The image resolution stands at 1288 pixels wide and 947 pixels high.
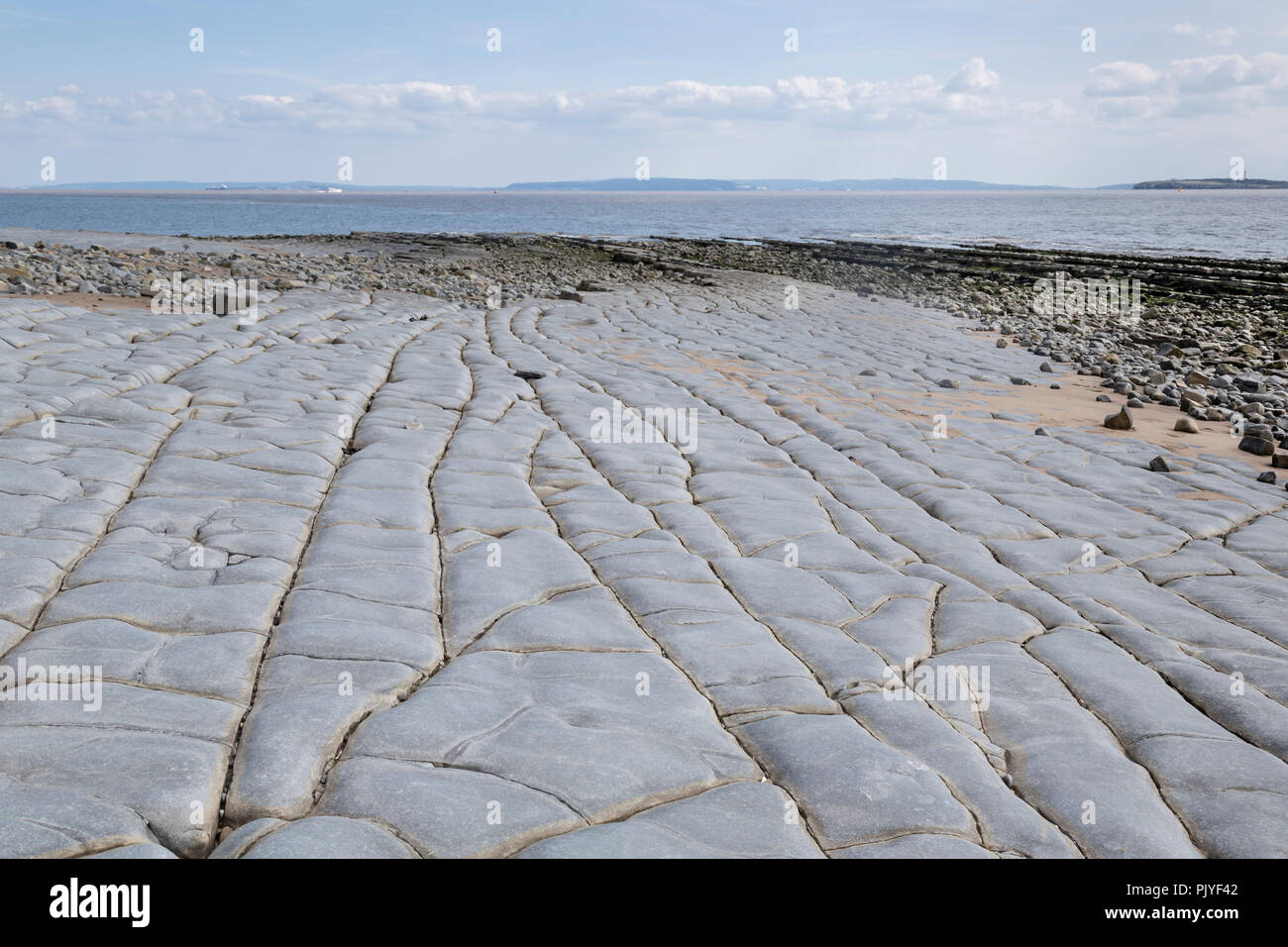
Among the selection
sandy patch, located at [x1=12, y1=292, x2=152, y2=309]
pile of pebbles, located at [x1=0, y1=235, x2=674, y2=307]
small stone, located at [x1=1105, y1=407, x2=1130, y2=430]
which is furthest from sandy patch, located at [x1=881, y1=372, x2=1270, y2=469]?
sandy patch, located at [x1=12, y1=292, x2=152, y2=309]

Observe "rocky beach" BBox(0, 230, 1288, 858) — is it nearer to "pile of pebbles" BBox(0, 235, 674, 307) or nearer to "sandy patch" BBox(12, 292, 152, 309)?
"sandy patch" BBox(12, 292, 152, 309)

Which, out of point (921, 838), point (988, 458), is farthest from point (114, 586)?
point (988, 458)

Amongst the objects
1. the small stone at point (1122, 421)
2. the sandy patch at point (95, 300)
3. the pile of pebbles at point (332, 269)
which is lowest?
the small stone at point (1122, 421)

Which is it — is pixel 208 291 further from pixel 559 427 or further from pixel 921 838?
pixel 921 838

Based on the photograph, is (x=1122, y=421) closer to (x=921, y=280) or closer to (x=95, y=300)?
(x=95, y=300)

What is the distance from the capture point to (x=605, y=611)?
3.96 metres

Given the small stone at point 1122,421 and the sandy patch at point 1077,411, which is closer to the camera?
the sandy patch at point 1077,411

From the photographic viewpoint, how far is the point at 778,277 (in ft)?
81.3

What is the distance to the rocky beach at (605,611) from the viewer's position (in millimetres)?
2646

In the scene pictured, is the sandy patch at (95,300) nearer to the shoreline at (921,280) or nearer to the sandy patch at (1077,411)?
the shoreline at (921,280)

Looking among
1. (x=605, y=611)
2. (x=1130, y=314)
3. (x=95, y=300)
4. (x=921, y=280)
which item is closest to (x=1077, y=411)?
(x=605, y=611)

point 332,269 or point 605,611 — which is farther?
point 332,269

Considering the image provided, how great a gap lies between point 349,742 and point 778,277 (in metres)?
23.3

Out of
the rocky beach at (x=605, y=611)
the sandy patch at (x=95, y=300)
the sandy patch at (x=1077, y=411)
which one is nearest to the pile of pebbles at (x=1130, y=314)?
the sandy patch at (x=1077, y=411)
